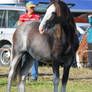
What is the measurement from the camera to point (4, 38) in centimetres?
1518

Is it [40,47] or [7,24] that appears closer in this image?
[40,47]

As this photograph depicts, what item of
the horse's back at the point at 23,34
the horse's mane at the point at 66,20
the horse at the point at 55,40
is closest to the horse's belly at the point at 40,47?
the horse at the point at 55,40

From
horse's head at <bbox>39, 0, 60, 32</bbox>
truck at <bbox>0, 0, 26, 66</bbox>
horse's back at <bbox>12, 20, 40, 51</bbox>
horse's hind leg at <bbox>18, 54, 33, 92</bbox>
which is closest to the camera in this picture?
horse's head at <bbox>39, 0, 60, 32</bbox>

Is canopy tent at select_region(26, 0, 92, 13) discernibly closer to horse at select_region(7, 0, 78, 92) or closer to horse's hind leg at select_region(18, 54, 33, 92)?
horse's hind leg at select_region(18, 54, 33, 92)

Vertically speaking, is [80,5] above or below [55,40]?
above

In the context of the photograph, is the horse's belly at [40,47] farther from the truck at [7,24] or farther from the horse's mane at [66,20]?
the truck at [7,24]

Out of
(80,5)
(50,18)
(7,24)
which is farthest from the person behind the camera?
(80,5)

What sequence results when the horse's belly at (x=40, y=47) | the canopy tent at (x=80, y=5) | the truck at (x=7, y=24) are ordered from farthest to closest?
the canopy tent at (x=80, y=5) < the truck at (x=7, y=24) < the horse's belly at (x=40, y=47)

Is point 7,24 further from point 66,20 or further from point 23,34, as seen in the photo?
point 66,20

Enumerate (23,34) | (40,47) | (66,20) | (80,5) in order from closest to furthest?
Answer: (66,20)
(40,47)
(23,34)
(80,5)

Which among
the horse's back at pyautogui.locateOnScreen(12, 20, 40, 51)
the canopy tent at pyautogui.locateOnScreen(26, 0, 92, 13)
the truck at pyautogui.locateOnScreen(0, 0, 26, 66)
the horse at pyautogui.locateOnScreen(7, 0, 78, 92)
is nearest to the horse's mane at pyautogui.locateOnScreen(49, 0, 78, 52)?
the horse at pyautogui.locateOnScreen(7, 0, 78, 92)

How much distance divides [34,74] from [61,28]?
3738 millimetres

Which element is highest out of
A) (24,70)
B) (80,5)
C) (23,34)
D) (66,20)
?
(80,5)

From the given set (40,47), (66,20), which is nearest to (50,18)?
(66,20)
